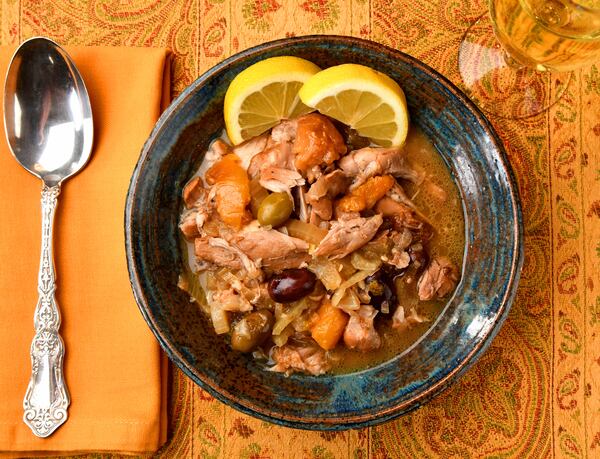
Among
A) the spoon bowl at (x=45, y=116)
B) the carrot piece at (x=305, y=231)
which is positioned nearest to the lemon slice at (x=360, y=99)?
the carrot piece at (x=305, y=231)

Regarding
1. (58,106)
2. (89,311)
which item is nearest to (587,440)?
(89,311)

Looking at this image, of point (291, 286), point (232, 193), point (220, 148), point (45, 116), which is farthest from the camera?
point (45, 116)

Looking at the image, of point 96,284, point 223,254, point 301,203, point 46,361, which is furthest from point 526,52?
point 46,361

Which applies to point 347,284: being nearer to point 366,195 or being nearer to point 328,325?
point 328,325

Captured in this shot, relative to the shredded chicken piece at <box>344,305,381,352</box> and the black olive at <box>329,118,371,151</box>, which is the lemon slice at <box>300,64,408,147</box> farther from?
the shredded chicken piece at <box>344,305,381,352</box>

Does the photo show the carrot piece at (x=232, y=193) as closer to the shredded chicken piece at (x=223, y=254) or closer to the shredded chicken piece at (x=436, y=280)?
the shredded chicken piece at (x=223, y=254)
